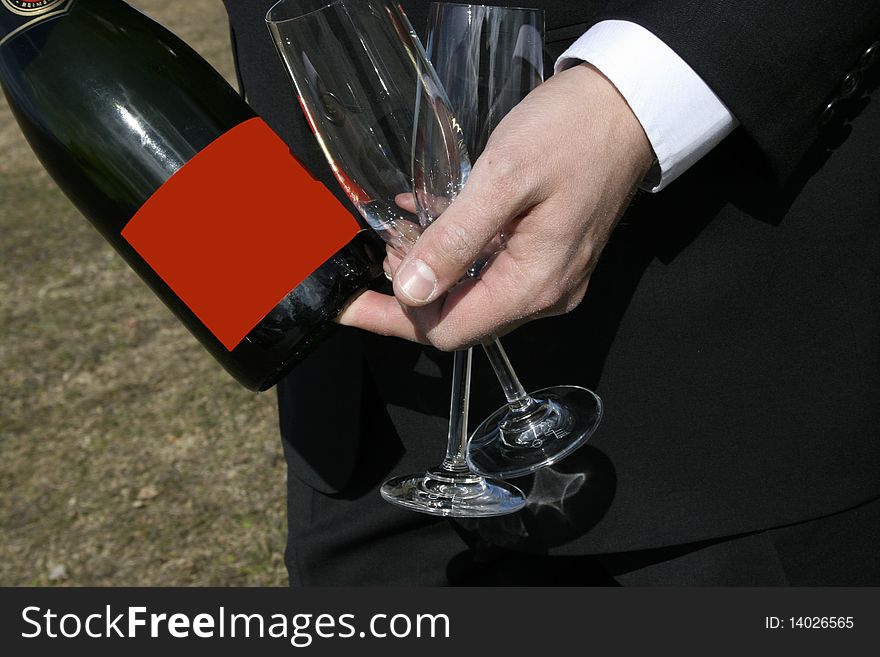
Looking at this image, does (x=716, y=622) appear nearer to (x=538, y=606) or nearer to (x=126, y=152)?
(x=538, y=606)

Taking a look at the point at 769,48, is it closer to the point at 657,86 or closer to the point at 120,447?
the point at 657,86

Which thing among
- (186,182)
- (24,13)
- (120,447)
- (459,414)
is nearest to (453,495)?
(459,414)

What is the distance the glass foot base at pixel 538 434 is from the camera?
48.8 inches

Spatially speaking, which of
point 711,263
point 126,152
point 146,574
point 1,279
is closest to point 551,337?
point 711,263

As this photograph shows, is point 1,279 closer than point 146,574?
No

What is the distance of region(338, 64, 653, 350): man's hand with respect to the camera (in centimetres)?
97

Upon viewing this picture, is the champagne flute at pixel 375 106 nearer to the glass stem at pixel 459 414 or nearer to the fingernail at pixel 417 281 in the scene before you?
the fingernail at pixel 417 281

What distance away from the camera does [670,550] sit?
4.66ft

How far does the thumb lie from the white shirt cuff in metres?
0.18

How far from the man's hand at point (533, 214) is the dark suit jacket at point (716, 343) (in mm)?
174

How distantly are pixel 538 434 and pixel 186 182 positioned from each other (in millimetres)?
540

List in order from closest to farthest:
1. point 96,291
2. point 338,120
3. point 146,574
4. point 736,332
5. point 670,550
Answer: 1. point 338,120
2. point 736,332
3. point 670,550
4. point 146,574
5. point 96,291

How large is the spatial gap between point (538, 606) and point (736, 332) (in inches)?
22.5

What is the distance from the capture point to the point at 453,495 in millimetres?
1267
